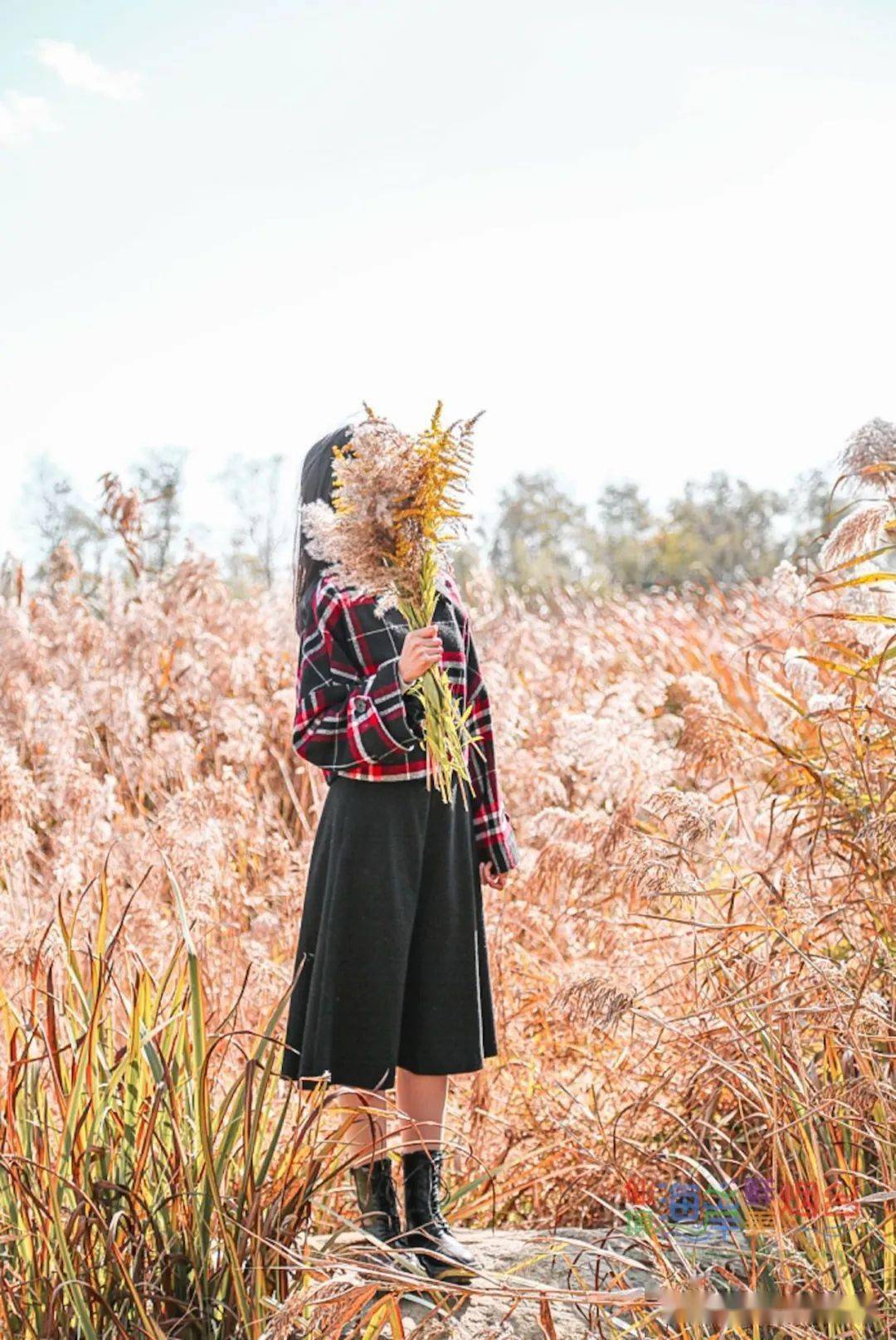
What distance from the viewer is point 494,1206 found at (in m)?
3.03

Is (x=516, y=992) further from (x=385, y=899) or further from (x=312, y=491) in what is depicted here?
→ (x=312, y=491)

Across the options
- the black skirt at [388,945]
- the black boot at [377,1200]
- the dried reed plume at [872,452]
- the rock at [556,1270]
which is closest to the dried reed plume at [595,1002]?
the rock at [556,1270]

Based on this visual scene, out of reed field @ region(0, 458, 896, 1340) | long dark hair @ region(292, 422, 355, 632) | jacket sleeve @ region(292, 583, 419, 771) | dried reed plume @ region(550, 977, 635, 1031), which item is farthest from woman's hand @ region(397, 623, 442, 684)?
dried reed plume @ region(550, 977, 635, 1031)

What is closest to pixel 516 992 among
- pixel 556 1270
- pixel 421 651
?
pixel 556 1270

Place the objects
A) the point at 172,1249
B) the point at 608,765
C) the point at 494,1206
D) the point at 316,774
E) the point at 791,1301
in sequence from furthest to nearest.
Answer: the point at 316,774
the point at 608,765
the point at 494,1206
the point at 172,1249
the point at 791,1301

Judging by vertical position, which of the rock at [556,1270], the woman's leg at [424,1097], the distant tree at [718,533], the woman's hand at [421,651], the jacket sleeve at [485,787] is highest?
the distant tree at [718,533]

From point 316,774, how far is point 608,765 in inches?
57.1

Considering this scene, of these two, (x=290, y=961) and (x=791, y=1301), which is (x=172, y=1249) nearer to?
(x=791, y=1301)

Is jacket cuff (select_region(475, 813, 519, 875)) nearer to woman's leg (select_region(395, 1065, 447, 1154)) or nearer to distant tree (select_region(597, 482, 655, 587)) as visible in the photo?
woman's leg (select_region(395, 1065, 447, 1154))

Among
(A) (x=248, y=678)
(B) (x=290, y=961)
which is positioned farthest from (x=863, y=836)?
(A) (x=248, y=678)

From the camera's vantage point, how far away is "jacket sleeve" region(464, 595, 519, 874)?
9.41 ft

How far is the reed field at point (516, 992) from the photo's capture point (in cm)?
200

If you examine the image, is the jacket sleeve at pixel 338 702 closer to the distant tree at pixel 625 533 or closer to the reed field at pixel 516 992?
the reed field at pixel 516 992

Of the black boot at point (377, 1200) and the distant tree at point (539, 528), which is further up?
the distant tree at point (539, 528)
